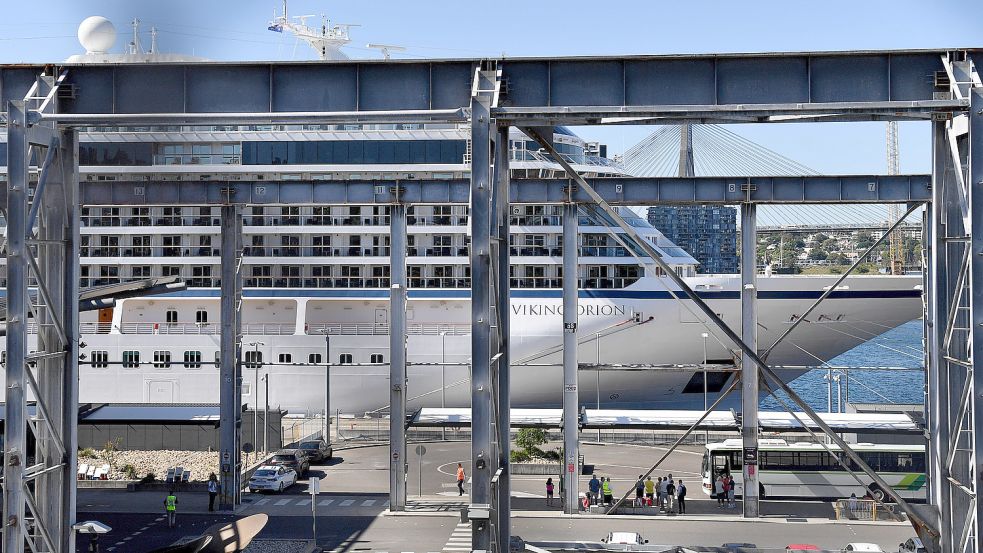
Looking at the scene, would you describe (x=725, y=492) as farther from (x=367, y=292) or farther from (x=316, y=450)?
(x=367, y=292)

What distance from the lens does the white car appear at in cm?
2977

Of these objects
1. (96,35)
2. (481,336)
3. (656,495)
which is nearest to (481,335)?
(481,336)

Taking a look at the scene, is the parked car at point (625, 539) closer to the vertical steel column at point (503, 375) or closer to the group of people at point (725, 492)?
the vertical steel column at point (503, 375)

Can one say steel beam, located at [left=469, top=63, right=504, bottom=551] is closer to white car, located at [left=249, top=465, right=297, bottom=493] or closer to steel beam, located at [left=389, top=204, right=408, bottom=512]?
steel beam, located at [left=389, top=204, right=408, bottom=512]

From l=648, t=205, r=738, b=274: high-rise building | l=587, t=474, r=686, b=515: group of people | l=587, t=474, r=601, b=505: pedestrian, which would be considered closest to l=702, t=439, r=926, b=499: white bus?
l=587, t=474, r=686, b=515: group of people

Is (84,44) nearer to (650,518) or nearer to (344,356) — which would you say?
(344,356)

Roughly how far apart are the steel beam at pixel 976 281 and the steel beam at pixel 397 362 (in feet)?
48.6

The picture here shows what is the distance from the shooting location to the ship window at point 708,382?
45688mm

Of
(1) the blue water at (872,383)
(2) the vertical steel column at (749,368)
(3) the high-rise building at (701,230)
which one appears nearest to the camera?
(2) the vertical steel column at (749,368)

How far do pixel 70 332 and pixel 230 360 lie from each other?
11.1 m

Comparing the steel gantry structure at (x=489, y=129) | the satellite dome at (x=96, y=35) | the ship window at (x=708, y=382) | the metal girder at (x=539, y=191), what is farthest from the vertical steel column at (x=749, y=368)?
the satellite dome at (x=96, y=35)

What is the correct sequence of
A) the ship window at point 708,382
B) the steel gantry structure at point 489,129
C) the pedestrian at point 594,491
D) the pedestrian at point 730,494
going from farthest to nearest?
1. the ship window at point 708,382
2. the pedestrian at point 730,494
3. the pedestrian at point 594,491
4. the steel gantry structure at point 489,129

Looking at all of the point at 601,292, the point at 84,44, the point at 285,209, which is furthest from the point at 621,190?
the point at 84,44

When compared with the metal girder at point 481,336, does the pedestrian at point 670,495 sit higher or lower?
lower
